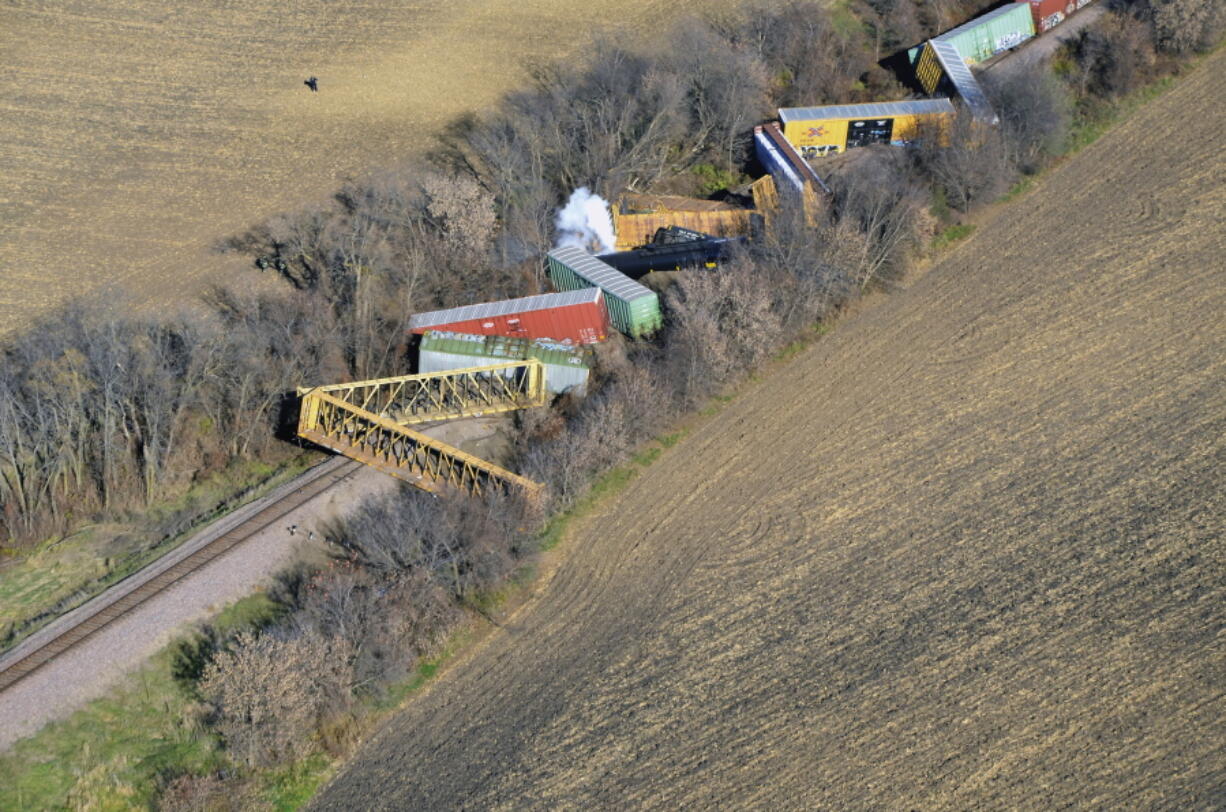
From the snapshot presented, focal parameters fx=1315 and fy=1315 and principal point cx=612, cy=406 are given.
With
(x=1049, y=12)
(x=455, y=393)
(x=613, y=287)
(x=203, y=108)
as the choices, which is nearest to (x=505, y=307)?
(x=613, y=287)

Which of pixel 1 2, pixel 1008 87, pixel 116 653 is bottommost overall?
pixel 116 653

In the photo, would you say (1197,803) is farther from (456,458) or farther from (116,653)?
(116,653)

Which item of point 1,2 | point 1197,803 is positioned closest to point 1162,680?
point 1197,803

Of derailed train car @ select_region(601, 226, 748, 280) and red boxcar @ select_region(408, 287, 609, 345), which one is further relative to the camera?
derailed train car @ select_region(601, 226, 748, 280)

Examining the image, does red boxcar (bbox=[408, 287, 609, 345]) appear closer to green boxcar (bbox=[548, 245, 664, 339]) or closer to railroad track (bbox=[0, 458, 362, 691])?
green boxcar (bbox=[548, 245, 664, 339])

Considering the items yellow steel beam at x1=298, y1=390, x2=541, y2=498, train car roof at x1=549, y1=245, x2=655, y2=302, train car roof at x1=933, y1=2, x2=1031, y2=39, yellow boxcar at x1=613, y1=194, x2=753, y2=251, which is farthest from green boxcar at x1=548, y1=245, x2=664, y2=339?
train car roof at x1=933, y1=2, x2=1031, y2=39

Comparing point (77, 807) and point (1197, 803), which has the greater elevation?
point (77, 807)

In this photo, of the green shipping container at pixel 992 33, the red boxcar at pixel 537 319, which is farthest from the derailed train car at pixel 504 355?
the green shipping container at pixel 992 33
